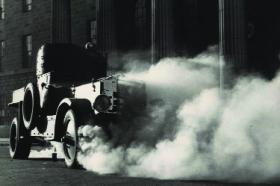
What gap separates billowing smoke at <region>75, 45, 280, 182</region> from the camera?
289 inches

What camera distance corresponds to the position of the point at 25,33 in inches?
1444

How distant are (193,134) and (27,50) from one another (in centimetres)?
3032

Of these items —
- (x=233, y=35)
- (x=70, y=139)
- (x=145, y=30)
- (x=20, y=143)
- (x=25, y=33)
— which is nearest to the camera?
(x=70, y=139)

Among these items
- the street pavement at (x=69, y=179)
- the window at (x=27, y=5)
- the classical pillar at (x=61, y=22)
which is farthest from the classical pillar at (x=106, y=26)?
the window at (x=27, y=5)

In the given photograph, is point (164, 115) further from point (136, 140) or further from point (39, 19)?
point (39, 19)

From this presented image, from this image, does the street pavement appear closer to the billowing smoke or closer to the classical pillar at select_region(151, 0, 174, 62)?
the billowing smoke

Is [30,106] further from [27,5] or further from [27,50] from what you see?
[27,5]

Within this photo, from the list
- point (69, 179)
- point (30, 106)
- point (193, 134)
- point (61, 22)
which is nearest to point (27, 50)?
point (61, 22)

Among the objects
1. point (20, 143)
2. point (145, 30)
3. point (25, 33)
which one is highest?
point (25, 33)

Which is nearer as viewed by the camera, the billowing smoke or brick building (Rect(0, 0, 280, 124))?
the billowing smoke

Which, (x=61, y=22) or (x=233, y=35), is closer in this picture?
(x=233, y=35)

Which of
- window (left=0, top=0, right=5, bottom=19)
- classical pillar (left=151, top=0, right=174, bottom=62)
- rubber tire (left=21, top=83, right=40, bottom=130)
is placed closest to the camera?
rubber tire (left=21, top=83, right=40, bottom=130)

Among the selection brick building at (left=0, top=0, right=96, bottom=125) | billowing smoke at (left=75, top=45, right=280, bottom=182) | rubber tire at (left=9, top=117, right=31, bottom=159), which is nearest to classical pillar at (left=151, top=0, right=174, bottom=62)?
rubber tire at (left=9, top=117, right=31, bottom=159)

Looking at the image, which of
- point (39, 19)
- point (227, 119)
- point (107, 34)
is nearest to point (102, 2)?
point (107, 34)
